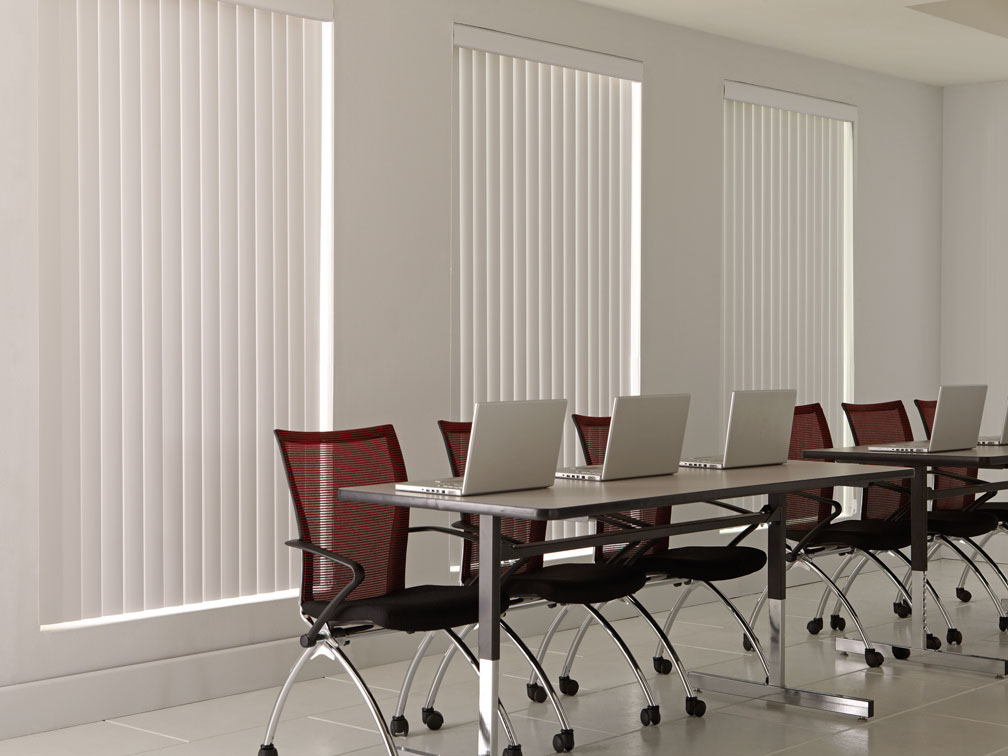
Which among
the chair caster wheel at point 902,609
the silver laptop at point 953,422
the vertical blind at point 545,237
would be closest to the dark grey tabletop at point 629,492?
the silver laptop at point 953,422

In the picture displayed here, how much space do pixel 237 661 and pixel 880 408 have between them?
11.9ft

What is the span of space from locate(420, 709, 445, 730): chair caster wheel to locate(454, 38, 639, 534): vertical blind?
1893 millimetres

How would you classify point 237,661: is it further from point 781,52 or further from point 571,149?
point 781,52

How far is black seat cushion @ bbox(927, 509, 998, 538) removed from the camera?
6.15 m

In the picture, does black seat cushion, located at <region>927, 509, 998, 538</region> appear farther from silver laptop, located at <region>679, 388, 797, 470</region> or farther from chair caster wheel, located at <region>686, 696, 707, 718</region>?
chair caster wheel, located at <region>686, 696, 707, 718</region>

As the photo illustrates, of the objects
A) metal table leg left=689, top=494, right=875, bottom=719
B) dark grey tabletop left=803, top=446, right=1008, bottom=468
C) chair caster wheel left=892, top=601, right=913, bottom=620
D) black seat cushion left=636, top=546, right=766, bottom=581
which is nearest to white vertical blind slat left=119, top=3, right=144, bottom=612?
black seat cushion left=636, top=546, right=766, bottom=581

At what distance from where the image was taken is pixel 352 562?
3.94 metres

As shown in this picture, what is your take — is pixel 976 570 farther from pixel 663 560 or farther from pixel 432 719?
pixel 432 719

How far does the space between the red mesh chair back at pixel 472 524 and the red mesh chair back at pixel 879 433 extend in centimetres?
195

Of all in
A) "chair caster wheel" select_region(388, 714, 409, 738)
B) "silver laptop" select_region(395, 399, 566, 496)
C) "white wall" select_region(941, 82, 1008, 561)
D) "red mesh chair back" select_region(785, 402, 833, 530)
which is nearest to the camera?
"silver laptop" select_region(395, 399, 566, 496)

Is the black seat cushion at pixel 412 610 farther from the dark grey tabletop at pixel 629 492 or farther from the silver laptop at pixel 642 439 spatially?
the silver laptop at pixel 642 439

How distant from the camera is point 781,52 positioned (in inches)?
311

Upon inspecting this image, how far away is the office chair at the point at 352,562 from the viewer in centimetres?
396

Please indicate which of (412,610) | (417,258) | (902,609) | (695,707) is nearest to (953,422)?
(902,609)
